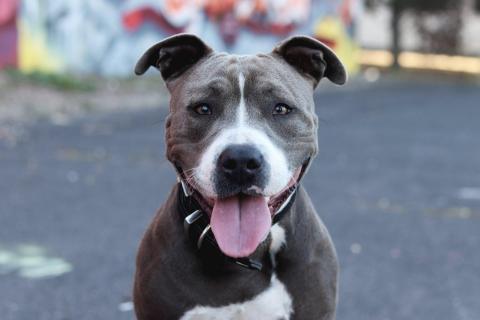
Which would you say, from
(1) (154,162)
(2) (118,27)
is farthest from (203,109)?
(2) (118,27)

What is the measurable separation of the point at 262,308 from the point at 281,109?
83 centimetres

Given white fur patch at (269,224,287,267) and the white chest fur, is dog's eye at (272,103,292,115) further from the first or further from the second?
the white chest fur

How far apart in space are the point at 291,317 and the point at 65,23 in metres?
15.3

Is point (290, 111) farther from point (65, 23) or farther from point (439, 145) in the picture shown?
point (65, 23)

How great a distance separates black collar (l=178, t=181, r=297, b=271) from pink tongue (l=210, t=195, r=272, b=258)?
0.14m

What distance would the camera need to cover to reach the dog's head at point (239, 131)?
3.43 m

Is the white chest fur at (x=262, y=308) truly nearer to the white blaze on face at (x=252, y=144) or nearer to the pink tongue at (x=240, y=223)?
the pink tongue at (x=240, y=223)

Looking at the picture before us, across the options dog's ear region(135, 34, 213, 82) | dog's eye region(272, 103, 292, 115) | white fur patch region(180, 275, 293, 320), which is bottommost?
white fur patch region(180, 275, 293, 320)

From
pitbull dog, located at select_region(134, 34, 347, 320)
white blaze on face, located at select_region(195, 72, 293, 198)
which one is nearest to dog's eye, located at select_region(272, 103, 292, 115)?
pitbull dog, located at select_region(134, 34, 347, 320)

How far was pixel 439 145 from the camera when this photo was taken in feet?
41.2

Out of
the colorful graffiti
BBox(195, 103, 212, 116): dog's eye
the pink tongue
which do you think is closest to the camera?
the pink tongue

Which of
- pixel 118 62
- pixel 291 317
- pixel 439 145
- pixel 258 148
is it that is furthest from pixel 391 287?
pixel 118 62

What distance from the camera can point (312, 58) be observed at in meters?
4.07

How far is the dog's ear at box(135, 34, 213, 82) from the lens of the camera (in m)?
3.97
